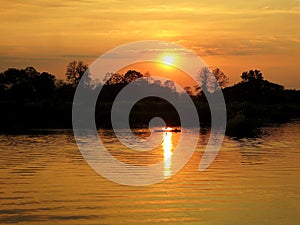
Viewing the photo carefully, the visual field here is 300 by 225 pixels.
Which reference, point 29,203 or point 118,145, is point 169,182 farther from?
point 118,145

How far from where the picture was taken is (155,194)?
758 inches

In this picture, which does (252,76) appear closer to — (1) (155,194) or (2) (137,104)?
(2) (137,104)

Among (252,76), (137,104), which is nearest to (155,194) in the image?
(137,104)

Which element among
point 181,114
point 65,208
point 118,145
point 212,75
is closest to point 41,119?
point 181,114

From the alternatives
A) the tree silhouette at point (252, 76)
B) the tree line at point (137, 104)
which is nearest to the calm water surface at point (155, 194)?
the tree line at point (137, 104)

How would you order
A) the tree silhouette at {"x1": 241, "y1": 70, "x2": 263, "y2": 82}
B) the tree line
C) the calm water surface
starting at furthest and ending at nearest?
the tree silhouette at {"x1": 241, "y1": 70, "x2": 263, "y2": 82}
the tree line
the calm water surface

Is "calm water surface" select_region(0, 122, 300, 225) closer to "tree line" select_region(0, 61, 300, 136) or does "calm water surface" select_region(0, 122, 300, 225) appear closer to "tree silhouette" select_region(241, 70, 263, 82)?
"tree line" select_region(0, 61, 300, 136)

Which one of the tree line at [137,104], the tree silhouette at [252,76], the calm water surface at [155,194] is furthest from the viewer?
the tree silhouette at [252,76]

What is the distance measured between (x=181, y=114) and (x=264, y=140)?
3903cm

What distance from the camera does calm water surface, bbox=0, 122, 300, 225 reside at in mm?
15766

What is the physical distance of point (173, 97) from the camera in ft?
359

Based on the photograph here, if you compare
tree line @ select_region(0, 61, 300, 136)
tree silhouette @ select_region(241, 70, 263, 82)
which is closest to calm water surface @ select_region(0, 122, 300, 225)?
tree line @ select_region(0, 61, 300, 136)

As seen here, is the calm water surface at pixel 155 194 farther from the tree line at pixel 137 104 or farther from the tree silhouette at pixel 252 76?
the tree silhouette at pixel 252 76

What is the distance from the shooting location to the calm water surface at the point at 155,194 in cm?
Answer: 1577
